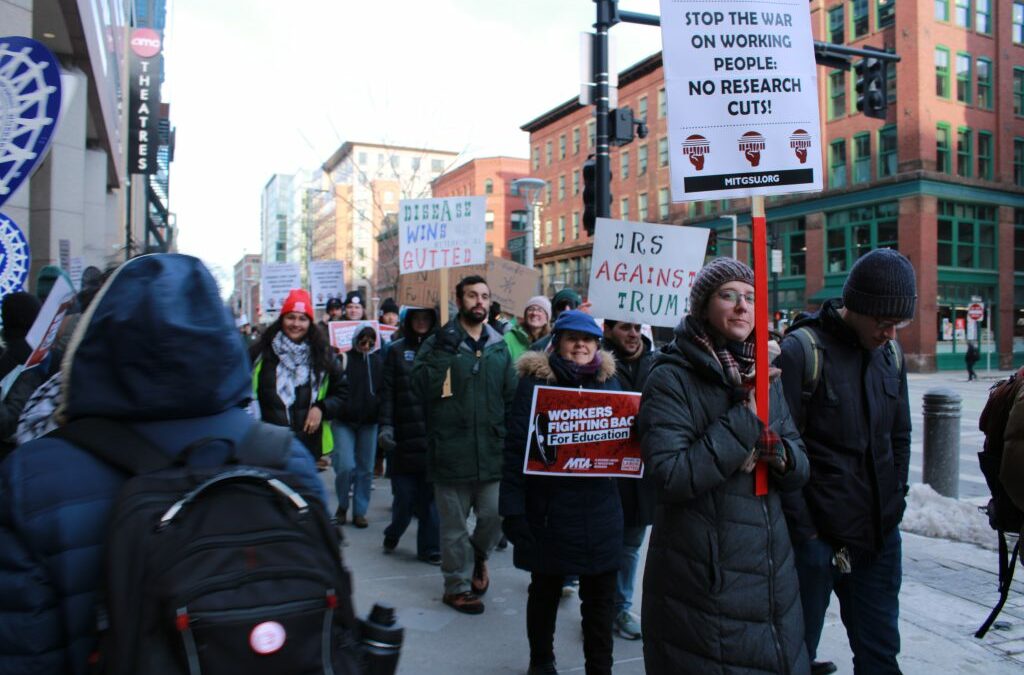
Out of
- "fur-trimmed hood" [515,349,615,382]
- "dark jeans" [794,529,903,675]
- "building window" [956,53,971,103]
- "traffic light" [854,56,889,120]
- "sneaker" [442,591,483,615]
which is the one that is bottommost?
"sneaker" [442,591,483,615]

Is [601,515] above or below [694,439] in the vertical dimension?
below

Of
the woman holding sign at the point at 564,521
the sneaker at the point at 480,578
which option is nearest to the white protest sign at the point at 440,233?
the sneaker at the point at 480,578

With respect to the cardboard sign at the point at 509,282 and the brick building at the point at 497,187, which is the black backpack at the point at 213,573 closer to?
the cardboard sign at the point at 509,282

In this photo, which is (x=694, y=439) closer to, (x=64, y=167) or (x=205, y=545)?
(x=205, y=545)

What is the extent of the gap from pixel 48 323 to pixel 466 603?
2997 mm

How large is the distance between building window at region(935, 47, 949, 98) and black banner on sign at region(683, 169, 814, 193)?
1550 inches

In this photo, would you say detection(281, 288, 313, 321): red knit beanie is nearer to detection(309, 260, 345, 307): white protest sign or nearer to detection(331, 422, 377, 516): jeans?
detection(331, 422, 377, 516): jeans

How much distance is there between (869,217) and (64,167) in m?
35.1

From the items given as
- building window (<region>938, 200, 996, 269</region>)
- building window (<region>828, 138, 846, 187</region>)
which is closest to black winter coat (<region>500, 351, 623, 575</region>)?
building window (<region>938, 200, 996, 269</region>)

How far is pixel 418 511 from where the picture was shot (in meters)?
6.48

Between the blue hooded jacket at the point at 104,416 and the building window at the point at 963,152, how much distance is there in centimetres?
4189

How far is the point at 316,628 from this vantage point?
4.51 feet

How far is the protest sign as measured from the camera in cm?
383

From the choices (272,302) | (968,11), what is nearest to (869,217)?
(968,11)
